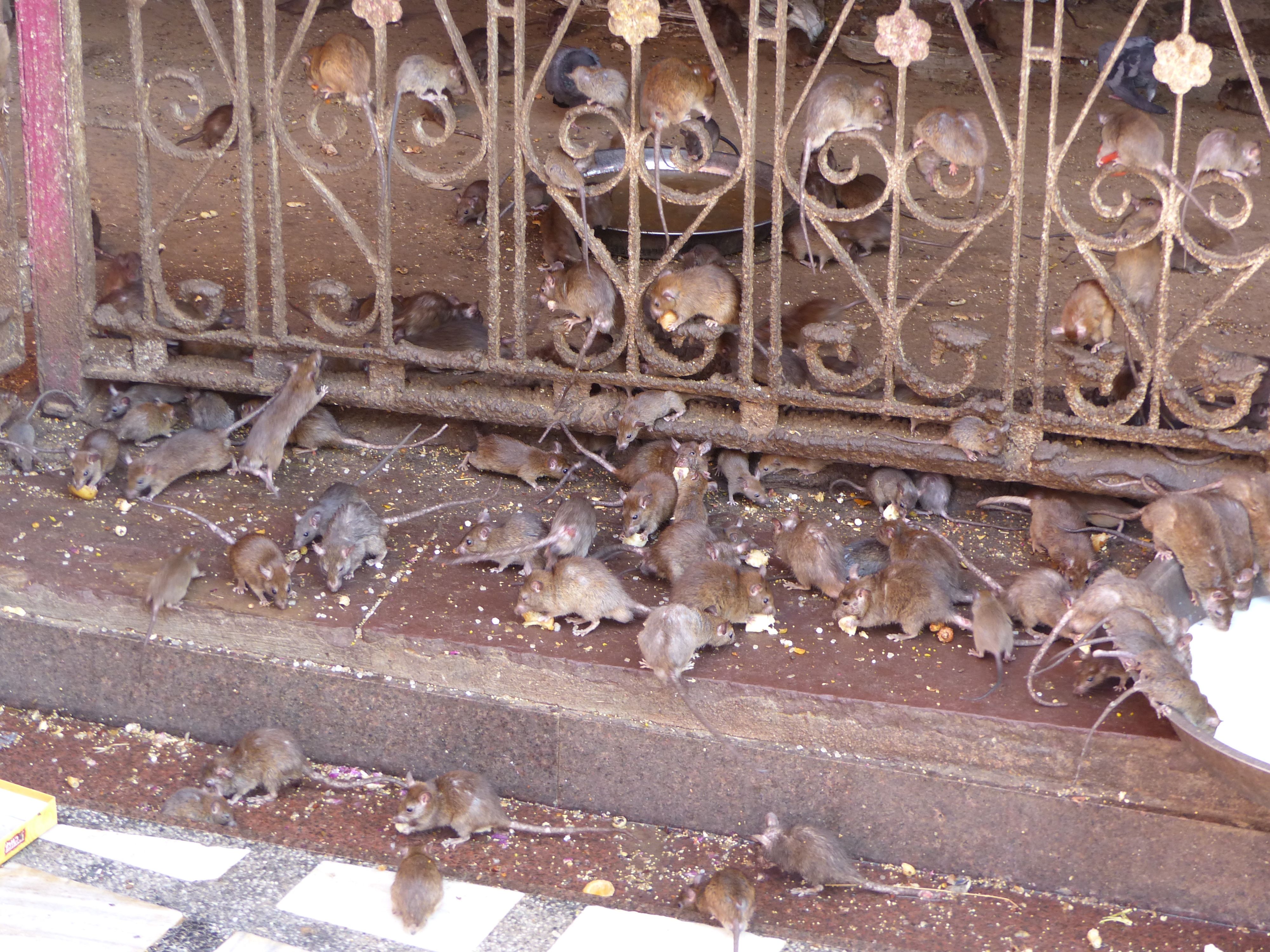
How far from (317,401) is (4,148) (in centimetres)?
105

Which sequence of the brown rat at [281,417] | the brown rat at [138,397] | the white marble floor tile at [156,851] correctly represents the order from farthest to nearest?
the brown rat at [138,397] < the brown rat at [281,417] < the white marble floor tile at [156,851]

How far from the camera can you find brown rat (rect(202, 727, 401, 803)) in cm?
359

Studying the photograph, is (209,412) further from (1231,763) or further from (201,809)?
(1231,763)

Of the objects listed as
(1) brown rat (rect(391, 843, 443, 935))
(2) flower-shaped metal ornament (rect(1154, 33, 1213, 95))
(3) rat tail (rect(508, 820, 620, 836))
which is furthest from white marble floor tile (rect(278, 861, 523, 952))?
(2) flower-shaped metal ornament (rect(1154, 33, 1213, 95))

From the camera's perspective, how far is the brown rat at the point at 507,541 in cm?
389

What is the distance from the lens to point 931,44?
8.34m

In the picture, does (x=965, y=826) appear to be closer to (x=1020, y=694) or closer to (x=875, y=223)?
(x=1020, y=694)

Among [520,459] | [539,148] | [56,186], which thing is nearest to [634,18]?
[520,459]

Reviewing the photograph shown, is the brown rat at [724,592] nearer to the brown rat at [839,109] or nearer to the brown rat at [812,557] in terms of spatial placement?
the brown rat at [812,557]

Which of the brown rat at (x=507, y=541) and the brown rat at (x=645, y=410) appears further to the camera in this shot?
the brown rat at (x=645, y=410)

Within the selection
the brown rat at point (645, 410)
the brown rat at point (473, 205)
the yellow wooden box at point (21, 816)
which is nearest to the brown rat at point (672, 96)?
the brown rat at point (645, 410)

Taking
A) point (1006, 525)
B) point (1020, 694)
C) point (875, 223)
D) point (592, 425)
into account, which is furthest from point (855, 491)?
point (875, 223)

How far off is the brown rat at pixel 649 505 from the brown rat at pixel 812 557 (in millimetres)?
304

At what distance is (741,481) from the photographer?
423 centimetres
